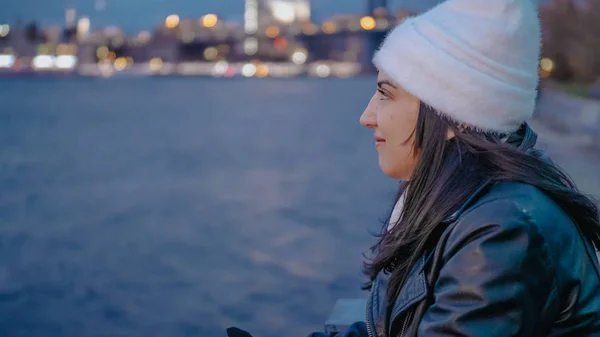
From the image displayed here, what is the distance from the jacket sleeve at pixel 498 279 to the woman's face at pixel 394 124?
0.92 ft

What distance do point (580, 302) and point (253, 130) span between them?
723 inches

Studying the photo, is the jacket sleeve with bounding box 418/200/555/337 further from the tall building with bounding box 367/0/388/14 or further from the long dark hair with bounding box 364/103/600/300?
the tall building with bounding box 367/0/388/14

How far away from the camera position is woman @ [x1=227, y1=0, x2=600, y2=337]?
1220 mm

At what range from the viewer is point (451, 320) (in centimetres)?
124

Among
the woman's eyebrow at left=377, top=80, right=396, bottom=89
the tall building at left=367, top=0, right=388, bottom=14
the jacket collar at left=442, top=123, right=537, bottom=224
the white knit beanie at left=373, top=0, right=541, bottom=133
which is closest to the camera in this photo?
the jacket collar at left=442, top=123, right=537, bottom=224

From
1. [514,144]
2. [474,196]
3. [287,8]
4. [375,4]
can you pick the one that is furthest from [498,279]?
[287,8]

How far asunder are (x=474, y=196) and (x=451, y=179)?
0.30 ft

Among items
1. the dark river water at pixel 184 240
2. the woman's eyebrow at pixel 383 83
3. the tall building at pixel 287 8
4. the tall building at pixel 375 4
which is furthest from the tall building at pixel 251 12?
the woman's eyebrow at pixel 383 83

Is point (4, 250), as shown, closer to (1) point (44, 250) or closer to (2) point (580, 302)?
(1) point (44, 250)

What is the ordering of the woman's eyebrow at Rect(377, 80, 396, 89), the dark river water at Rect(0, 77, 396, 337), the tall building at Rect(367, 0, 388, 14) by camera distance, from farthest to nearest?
the tall building at Rect(367, 0, 388, 14), the dark river water at Rect(0, 77, 396, 337), the woman's eyebrow at Rect(377, 80, 396, 89)

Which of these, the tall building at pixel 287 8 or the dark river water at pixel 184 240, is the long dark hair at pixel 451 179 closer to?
the dark river water at pixel 184 240

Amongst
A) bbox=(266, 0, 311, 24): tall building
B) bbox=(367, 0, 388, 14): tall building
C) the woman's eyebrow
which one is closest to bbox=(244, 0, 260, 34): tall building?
bbox=(266, 0, 311, 24): tall building

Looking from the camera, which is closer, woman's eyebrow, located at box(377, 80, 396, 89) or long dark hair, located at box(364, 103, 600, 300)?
long dark hair, located at box(364, 103, 600, 300)

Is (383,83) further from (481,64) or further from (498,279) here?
(498,279)
